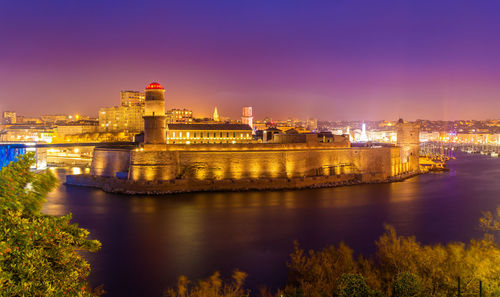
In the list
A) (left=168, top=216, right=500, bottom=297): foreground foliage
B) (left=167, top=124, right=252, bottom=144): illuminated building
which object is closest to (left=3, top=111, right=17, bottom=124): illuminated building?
(left=167, top=124, right=252, bottom=144): illuminated building

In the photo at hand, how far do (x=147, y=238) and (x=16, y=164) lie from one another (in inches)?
354

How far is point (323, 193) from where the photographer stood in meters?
17.7

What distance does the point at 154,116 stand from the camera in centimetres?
1747

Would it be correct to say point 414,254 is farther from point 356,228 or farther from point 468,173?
point 468,173

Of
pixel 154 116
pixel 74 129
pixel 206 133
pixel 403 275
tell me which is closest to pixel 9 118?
pixel 74 129

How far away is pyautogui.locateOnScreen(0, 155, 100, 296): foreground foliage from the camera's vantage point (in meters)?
2.59

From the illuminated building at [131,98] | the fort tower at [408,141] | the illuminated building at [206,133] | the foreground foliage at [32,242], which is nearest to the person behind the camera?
the foreground foliage at [32,242]

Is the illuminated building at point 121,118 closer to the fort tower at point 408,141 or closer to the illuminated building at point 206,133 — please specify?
the illuminated building at point 206,133

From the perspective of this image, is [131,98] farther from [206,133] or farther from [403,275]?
[403,275]

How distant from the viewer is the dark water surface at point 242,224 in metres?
9.12

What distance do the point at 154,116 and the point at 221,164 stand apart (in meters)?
3.51

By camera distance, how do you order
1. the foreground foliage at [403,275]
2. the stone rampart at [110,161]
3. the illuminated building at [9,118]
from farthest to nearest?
the illuminated building at [9,118]
the stone rampart at [110,161]
the foreground foliage at [403,275]

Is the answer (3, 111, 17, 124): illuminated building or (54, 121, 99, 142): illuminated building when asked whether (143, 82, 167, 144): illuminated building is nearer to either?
(54, 121, 99, 142): illuminated building

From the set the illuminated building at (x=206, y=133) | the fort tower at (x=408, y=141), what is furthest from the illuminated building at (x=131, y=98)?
the fort tower at (x=408, y=141)
